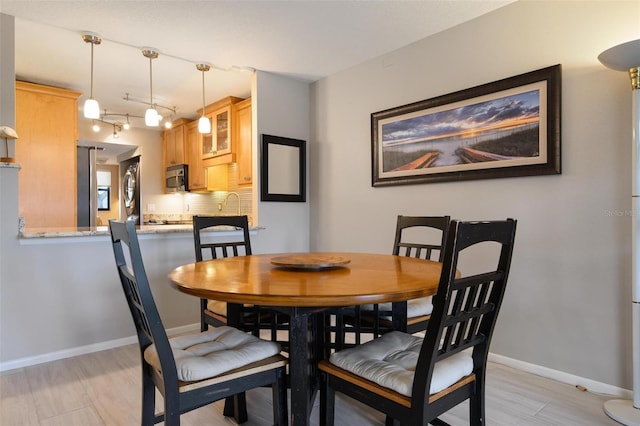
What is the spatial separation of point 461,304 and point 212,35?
2695 millimetres

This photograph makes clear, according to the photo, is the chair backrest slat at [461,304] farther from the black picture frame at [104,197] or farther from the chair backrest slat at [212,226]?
the black picture frame at [104,197]

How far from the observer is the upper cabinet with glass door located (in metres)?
4.35

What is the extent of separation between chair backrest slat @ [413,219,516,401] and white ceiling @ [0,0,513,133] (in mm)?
1902

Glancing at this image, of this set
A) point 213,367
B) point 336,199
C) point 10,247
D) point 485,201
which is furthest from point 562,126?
point 10,247

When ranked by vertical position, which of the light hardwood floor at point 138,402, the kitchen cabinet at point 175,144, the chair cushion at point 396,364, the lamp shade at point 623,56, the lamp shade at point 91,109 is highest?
the kitchen cabinet at point 175,144

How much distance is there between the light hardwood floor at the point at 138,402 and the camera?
1.77m

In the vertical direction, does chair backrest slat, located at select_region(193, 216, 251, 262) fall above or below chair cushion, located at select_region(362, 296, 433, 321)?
above

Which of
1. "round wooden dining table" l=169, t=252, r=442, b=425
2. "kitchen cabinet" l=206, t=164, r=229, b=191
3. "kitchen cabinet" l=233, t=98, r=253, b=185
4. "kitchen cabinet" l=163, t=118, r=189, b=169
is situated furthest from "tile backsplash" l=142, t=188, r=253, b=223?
"round wooden dining table" l=169, t=252, r=442, b=425

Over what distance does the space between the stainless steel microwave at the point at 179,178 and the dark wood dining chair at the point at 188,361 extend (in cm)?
406

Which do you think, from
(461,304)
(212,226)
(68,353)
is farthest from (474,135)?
(68,353)

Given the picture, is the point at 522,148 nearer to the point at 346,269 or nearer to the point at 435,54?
the point at 435,54

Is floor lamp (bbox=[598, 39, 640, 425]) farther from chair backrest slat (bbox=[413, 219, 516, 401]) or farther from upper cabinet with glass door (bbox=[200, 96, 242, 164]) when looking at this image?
upper cabinet with glass door (bbox=[200, 96, 242, 164])

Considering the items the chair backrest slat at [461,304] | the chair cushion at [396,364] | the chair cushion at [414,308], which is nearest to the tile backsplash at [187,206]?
the chair cushion at [414,308]

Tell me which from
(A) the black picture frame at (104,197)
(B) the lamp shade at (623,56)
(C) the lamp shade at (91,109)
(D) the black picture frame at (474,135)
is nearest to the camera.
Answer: (B) the lamp shade at (623,56)
